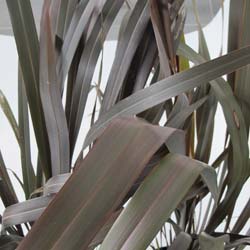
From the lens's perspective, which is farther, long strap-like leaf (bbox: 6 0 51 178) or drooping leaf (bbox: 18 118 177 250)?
long strap-like leaf (bbox: 6 0 51 178)

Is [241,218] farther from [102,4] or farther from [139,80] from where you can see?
[102,4]

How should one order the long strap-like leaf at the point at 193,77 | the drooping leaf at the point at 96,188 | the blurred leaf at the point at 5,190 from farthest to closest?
the blurred leaf at the point at 5,190 → the long strap-like leaf at the point at 193,77 → the drooping leaf at the point at 96,188

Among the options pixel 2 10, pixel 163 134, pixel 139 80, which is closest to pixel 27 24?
pixel 139 80

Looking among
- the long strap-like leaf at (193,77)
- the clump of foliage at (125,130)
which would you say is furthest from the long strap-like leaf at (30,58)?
the long strap-like leaf at (193,77)

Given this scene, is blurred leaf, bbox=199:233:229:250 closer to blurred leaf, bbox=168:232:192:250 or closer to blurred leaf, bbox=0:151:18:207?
blurred leaf, bbox=168:232:192:250

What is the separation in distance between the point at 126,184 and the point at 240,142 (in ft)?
0.89

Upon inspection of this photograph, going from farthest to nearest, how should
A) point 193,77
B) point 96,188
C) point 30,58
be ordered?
point 30,58 → point 193,77 → point 96,188

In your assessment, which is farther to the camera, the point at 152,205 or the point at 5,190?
the point at 5,190

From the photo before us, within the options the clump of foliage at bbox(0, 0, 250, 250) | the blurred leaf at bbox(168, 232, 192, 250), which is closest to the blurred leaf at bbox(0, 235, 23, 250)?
the clump of foliage at bbox(0, 0, 250, 250)

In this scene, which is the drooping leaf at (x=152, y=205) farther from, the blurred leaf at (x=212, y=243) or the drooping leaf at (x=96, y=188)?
the blurred leaf at (x=212, y=243)

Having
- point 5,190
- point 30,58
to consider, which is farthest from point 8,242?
point 30,58

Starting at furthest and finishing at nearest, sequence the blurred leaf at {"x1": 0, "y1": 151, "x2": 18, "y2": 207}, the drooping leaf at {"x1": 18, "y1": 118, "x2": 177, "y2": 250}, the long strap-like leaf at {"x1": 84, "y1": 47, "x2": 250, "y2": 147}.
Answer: the blurred leaf at {"x1": 0, "y1": 151, "x2": 18, "y2": 207} → the long strap-like leaf at {"x1": 84, "y1": 47, "x2": 250, "y2": 147} → the drooping leaf at {"x1": 18, "y1": 118, "x2": 177, "y2": 250}

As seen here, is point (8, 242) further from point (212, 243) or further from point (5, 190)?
point (212, 243)

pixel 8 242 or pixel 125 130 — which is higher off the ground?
pixel 125 130
